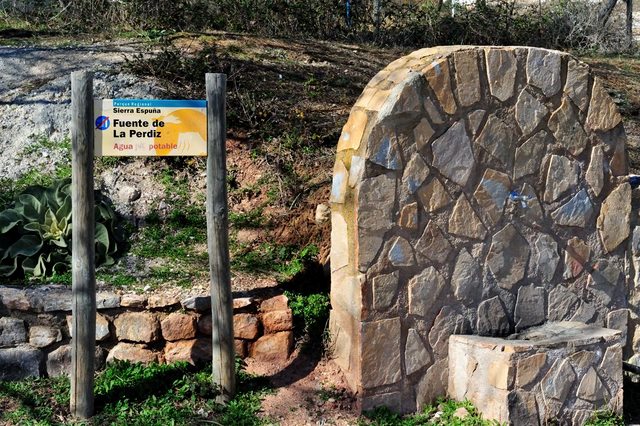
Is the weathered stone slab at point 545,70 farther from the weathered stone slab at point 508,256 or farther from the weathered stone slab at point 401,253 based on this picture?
the weathered stone slab at point 401,253

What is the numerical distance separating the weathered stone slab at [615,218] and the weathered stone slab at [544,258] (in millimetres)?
444

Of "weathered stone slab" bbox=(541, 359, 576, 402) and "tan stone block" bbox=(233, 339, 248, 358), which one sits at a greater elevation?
"tan stone block" bbox=(233, 339, 248, 358)

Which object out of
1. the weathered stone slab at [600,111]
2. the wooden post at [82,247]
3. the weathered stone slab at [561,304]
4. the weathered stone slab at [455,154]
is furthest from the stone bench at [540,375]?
the wooden post at [82,247]

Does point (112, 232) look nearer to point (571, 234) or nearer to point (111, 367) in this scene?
point (111, 367)

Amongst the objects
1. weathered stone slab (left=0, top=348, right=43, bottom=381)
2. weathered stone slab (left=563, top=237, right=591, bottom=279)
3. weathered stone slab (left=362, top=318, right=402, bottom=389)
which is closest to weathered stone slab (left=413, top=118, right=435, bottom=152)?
weathered stone slab (left=362, top=318, right=402, bottom=389)

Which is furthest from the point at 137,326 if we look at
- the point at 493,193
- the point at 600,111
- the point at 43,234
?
the point at 600,111

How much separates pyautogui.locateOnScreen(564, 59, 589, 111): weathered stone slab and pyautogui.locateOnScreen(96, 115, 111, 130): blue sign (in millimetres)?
2991

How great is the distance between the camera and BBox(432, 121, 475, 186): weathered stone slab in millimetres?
4820

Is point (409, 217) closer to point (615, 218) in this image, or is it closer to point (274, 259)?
point (274, 259)

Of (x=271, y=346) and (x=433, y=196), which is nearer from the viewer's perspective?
(x=433, y=196)

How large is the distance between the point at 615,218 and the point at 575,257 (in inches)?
17.1

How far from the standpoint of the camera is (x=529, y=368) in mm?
4656

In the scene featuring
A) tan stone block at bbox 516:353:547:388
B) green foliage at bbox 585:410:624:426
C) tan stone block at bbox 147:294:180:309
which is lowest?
green foliage at bbox 585:410:624:426

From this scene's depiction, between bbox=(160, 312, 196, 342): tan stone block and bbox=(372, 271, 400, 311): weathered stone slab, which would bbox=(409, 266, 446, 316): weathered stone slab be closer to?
bbox=(372, 271, 400, 311): weathered stone slab
